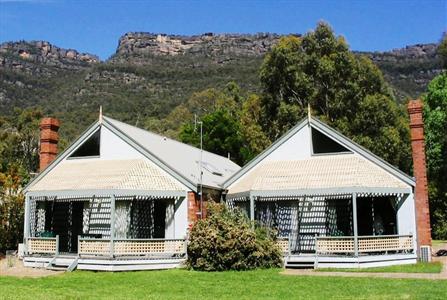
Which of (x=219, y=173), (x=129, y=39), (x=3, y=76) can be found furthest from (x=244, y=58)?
(x=219, y=173)

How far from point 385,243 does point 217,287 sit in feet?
30.1

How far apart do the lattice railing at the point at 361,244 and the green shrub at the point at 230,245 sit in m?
1.93

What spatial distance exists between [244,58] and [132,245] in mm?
93038

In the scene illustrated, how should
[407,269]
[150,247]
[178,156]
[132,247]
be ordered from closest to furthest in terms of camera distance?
[407,269] < [132,247] < [150,247] < [178,156]

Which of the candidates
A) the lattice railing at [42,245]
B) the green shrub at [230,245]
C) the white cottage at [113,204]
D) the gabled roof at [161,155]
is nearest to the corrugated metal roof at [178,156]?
the gabled roof at [161,155]

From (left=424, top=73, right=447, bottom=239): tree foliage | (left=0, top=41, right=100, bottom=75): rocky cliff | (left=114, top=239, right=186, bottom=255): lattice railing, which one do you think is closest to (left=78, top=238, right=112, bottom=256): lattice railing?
(left=114, top=239, right=186, bottom=255): lattice railing

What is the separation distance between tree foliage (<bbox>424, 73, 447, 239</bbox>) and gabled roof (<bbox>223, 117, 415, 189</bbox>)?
21.7m

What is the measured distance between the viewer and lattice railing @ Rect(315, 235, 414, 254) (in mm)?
22375

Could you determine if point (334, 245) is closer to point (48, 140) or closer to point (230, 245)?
point (230, 245)

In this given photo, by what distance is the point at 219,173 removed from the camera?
3133cm

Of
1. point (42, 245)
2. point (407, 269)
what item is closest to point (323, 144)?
point (407, 269)

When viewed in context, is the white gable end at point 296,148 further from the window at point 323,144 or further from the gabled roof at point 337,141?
the window at point 323,144

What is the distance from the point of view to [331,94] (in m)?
48.8

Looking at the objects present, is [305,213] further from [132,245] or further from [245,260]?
[132,245]
